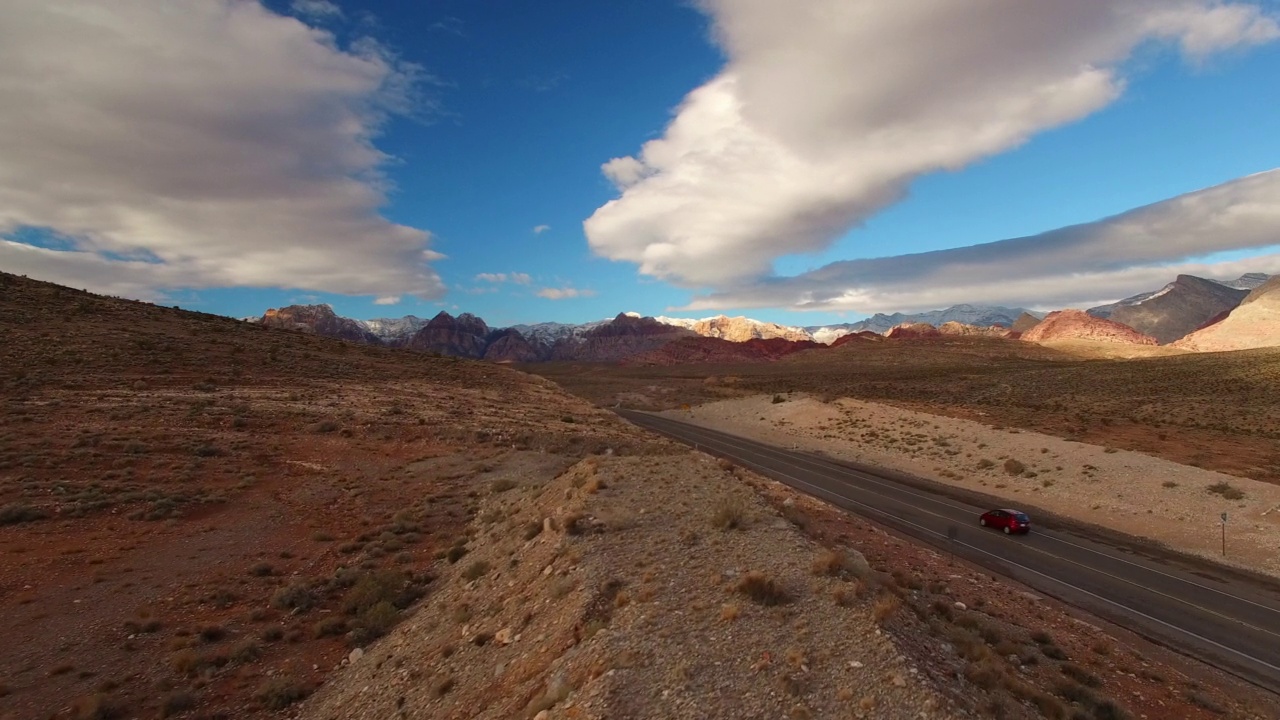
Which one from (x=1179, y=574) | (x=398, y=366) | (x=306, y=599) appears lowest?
(x=1179, y=574)

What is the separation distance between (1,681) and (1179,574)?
34693mm

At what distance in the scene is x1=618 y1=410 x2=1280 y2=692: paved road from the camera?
1600 cm

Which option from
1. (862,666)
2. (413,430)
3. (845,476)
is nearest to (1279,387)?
(845,476)

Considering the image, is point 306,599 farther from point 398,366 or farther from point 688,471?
point 398,366

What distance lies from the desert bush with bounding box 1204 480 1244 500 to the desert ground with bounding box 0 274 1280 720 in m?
19.3

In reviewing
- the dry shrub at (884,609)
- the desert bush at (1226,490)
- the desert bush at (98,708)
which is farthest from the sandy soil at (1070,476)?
the desert bush at (98,708)

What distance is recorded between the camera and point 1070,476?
34625 millimetres

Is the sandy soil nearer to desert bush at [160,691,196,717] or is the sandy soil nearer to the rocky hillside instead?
desert bush at [160,691,196,717]

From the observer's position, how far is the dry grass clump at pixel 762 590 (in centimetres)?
980

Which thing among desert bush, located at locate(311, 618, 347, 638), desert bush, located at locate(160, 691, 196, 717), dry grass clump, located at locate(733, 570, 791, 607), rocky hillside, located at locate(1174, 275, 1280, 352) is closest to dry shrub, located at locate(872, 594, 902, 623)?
dry grass clump, located at locate(733, 570, 791, 607)

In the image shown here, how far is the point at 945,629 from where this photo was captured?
10.5 metres

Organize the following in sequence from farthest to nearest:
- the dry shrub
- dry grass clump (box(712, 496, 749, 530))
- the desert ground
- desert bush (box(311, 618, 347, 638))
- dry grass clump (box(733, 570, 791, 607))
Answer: dry grass clump (box(712, 496, 749, 530)) < desert bush (box(311, 618, 347, 638)) < dry grass clump (box(733, 570, 791, 607)) < the dry shrub < the desert ground

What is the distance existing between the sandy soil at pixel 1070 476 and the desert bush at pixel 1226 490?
0.28 feet

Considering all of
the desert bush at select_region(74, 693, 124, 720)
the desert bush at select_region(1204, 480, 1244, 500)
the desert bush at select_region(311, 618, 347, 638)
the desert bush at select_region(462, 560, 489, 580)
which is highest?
the desert bush at select_region(462, 560, 489, 580)
